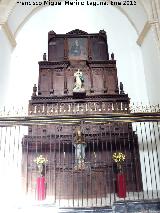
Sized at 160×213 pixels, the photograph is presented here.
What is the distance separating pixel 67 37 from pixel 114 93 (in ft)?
9.89

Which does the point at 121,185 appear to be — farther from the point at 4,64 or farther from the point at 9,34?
the point at 9,34

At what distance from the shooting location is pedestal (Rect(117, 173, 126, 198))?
26.6 feet

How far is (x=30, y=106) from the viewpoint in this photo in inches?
396

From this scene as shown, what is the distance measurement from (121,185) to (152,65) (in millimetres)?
4235

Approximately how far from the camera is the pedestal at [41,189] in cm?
805

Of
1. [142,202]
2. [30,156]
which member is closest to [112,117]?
[142,202]

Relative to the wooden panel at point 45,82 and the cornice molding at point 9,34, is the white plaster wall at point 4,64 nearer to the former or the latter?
the cornice molding at point 9,34

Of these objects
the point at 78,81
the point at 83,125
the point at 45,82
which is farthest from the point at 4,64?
the point at 83,125

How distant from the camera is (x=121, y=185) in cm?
826

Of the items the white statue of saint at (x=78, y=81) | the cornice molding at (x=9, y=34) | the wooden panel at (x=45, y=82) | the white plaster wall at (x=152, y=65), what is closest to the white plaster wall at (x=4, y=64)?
the cornice molding at (x=9, y=34)

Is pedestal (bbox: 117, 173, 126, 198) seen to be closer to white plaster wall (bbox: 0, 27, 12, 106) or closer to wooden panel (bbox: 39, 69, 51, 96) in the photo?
wooden panel (bbox: 39, 69, 51, 96)

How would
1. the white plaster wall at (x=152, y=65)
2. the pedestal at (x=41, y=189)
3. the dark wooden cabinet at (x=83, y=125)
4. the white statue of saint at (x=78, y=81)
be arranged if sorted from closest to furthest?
the pedestal at (x=41, y=189), the dark wooden cabinet at (x=83, y=125), the white plaster wall at (x=152, y=65), the white statue of saint at (x=78, y=81)

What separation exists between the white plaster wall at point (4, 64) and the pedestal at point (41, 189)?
3.15 metres

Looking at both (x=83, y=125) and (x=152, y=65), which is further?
(x=152, y=65)
